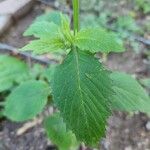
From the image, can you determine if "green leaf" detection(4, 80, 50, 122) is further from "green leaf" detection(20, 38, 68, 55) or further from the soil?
"green leaf" detection(20, 38, 68, 55)

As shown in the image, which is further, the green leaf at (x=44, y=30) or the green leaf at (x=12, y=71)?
the green leaf at (x=12, y=71)

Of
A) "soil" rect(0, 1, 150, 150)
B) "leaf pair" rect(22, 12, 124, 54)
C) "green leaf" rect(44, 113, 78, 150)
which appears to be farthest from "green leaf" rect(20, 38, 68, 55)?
"soil" rect(0, 1, 150, 150)

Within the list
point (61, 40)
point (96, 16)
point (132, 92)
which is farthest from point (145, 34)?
point (61, 40)

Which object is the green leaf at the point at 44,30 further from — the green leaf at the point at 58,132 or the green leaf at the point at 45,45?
the green leaf at the point at 58,132

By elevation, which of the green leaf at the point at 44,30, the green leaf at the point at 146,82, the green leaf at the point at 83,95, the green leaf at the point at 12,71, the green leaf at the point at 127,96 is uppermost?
the green leaf at the point at 44,30

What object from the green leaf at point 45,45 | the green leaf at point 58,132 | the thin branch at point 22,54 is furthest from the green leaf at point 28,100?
the thin branch at point 22,54

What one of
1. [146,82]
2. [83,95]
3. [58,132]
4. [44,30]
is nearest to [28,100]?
[58,132]
